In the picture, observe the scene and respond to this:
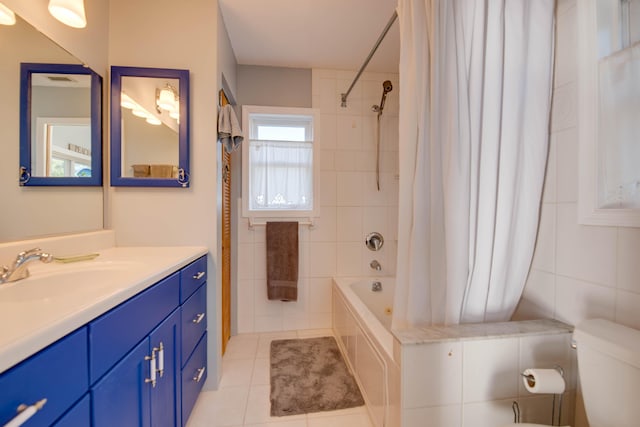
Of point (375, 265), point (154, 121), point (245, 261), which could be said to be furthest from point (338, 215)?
point (154, 121)

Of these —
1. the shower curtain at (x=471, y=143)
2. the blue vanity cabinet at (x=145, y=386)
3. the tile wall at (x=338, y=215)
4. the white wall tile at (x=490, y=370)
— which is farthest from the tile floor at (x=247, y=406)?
the shower curtain at (x=471, y=143)

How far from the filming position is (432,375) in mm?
904

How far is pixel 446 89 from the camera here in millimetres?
1004

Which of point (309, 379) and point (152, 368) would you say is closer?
point (152, 368)

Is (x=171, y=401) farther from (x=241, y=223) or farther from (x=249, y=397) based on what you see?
(x=241, y=223)

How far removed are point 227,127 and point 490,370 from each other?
1.81 metres

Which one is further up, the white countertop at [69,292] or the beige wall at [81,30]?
the beige wall at [81,30]

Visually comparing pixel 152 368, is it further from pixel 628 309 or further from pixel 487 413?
pixel 628 309

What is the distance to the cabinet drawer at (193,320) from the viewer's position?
1.24m

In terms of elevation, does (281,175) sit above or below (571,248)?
above

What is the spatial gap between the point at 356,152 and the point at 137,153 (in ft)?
5.62

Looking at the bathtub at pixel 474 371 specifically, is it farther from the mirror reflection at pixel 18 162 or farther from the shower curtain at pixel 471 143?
the mirror reflection at pixel 18 162

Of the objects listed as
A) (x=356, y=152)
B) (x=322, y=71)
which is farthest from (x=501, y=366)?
(x=322, y=71)

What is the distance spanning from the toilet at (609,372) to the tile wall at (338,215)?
66.3 inches
